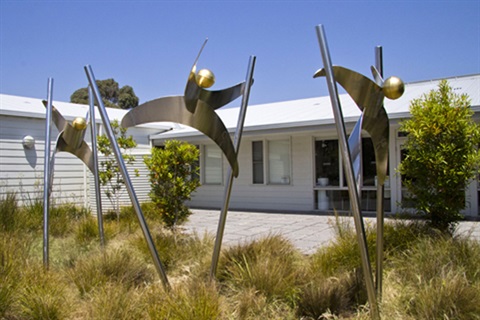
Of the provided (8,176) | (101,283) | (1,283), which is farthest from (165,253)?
(8,176)

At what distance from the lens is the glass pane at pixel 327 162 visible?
13234 mm

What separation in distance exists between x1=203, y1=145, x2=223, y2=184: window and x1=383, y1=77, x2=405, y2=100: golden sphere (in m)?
12.1

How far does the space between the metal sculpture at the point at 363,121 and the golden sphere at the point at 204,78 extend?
38.1 inches

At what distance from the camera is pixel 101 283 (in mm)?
4543

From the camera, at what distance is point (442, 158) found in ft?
20.7

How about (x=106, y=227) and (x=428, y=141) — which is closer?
(x=428, y=141)

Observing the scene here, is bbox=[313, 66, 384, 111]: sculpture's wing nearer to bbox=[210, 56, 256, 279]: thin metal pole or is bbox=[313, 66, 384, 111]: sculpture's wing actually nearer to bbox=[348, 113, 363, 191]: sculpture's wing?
bbox=[348, 113, 363, 191]: sculpture's wing

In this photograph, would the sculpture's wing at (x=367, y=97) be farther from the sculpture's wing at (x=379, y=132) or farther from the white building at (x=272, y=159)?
the white building at (x=272, y=159)

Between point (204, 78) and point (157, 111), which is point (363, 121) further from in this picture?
point (157, 111)

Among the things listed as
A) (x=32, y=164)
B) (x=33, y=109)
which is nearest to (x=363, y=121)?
(x=32, y=164)

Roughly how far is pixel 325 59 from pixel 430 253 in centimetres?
262

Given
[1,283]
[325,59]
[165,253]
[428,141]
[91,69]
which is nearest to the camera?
[325,59]

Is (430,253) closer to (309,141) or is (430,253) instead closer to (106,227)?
(106,227)

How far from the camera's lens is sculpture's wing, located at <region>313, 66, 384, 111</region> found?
3889 mm
